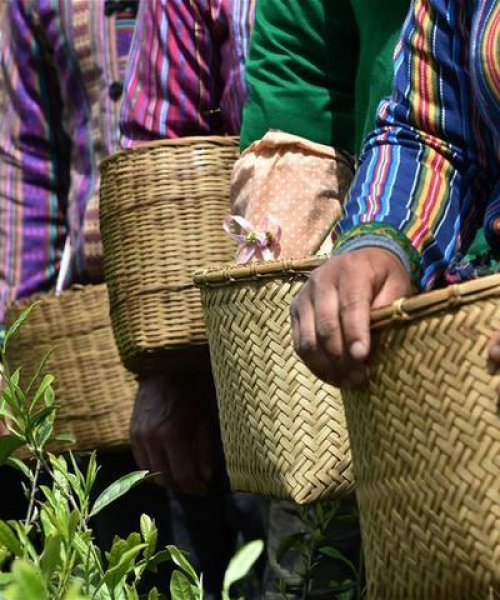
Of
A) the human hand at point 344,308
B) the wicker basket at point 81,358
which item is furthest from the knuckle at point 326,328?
the wicker basket at point 81,358

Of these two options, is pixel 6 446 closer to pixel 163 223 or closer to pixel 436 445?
pixel 436 445

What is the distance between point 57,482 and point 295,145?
126 centimetres

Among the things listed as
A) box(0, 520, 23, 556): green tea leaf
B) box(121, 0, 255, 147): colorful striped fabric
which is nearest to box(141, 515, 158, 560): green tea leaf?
box(0, 520, 23, 556): green tea leaf

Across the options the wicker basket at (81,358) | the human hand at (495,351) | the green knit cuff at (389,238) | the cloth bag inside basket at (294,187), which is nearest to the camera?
the human hand at (495,351)

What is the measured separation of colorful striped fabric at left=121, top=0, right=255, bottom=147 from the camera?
3285 millimetres

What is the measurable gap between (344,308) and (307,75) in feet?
3.66

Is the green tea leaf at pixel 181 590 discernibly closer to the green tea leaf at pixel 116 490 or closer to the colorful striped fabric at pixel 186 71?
the green tea leaf at pixel 116 490

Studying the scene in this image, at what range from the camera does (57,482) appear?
4.63 feet

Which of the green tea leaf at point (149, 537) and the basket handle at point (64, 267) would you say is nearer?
the green tea leaf at point (149, 537)

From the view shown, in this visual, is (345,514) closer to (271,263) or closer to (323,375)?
(271,263)

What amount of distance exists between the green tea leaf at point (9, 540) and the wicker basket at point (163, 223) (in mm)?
1732

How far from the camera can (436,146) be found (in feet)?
6.71

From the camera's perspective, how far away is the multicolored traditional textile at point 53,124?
3783 mm

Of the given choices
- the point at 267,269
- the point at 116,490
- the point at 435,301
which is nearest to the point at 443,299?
the point at 435,301
